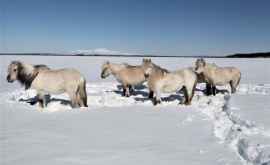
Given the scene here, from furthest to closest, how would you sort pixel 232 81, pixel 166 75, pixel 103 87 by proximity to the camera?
pixel 103 87
pixel 232 81
pixel 166 75

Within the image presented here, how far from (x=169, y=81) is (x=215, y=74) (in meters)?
3.36

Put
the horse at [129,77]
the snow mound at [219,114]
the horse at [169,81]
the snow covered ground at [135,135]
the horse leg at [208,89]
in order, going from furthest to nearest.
→ the horse leg at [208,89]
the horse at [129,77]
the horse at [169,81]
the snow mound at [219,114]
the snow covered ground at [135,135]

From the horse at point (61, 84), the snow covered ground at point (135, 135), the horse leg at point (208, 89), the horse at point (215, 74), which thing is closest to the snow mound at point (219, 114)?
Result: the snow covered ground at point (135, 135)

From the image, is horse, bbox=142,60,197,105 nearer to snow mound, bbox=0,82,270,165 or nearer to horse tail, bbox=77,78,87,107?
snow mound, bbox=0,82,270,165

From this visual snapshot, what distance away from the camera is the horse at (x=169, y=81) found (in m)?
10.3

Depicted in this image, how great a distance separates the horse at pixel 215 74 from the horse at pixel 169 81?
2.22 m

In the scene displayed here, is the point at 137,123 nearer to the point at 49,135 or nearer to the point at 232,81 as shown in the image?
the point at 49,135

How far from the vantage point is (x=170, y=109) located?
921 centimetres

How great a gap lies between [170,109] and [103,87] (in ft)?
21.3

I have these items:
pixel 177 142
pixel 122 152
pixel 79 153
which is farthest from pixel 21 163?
pixel 177 142

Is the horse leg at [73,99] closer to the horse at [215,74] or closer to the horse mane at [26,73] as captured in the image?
the horse mane at [26,73]

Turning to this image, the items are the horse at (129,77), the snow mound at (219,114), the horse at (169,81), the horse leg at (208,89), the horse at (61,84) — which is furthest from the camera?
the horse leg at (208,89)

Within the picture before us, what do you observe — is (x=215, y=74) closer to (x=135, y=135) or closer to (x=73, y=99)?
(x=73, y=99)

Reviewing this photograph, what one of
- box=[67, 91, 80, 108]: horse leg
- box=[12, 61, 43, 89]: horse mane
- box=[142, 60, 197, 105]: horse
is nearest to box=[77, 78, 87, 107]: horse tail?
box=[67, 91, 80, 108]: horse leg
